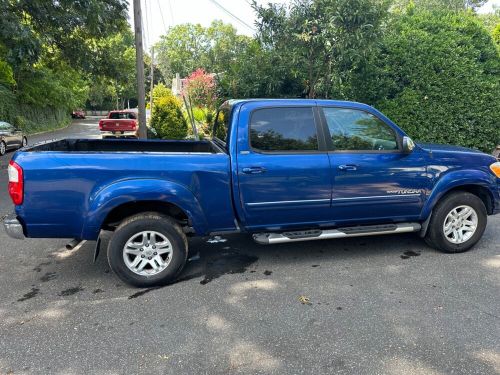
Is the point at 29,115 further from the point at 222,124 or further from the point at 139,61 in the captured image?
the point at 222,124

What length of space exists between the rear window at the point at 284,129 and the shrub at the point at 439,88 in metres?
6.44

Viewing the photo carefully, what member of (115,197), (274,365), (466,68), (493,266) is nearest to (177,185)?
(115,197)

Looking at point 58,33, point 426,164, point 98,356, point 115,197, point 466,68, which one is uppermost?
point 58,33

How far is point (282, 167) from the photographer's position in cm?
399

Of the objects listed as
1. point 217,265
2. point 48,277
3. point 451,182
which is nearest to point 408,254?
point 451,182

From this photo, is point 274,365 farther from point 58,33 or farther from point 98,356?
point 58,33

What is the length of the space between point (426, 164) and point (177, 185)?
2772mm

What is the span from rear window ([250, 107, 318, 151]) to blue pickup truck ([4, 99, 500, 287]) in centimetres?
1

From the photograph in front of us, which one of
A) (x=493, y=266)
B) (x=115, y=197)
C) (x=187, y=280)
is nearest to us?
(x=115, y=197)

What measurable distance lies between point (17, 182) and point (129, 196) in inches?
38.4

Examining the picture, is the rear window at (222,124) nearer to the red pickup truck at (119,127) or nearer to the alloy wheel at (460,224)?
the alloy wheel at (460,224)

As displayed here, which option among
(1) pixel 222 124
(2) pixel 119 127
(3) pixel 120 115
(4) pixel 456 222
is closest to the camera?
(4) pixel 456 222

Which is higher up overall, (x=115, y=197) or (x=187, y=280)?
(x=115, y=197)

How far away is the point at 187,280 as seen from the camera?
157 inches
